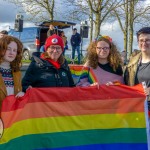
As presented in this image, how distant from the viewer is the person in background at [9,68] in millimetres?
4016

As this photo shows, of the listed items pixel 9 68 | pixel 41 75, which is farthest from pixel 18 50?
pixel 41 75

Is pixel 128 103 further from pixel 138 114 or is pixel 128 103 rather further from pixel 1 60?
pixel 1 60

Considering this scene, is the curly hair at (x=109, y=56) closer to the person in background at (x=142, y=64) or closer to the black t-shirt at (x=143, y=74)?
the person in background at (x=142, y=64)

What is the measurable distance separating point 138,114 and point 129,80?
1.45ft

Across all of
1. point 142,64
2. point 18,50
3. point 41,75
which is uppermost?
point 18,50

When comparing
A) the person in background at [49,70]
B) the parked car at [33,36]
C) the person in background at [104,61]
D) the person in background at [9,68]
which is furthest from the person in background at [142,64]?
the parked car at [33,36]

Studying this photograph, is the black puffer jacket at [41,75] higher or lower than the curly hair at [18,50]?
lower

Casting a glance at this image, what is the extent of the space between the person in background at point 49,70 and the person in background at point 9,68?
257mm

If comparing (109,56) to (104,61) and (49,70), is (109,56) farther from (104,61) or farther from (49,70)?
(49,70)

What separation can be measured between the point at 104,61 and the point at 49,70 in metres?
0.74

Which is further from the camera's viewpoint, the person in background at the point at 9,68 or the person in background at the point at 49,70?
the person in background at the point at 49,70

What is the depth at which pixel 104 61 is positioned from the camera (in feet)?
15.1

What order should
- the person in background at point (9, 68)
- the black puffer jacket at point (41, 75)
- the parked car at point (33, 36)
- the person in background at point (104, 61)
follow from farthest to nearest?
the parked car at point (33, 36)
the person in background at point (104, 61)
the black puffer jacket at point (41, 75)
the person in background at point (9, 68)

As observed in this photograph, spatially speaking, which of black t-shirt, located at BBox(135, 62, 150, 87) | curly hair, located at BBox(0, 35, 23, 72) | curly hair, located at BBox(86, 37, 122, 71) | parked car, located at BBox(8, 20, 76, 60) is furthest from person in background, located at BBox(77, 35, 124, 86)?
parked car, located at BBox(8, 20, 76, 60)
